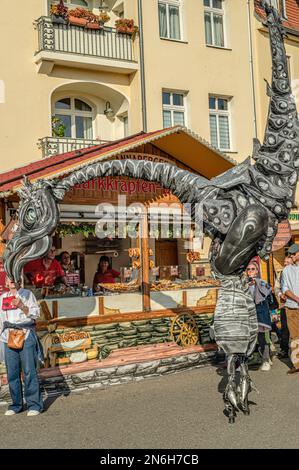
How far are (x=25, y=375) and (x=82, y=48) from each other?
10.4 m

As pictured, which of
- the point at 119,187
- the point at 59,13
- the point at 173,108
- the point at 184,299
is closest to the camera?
the point at 119,187

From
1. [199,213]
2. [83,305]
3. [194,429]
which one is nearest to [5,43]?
[83,305]

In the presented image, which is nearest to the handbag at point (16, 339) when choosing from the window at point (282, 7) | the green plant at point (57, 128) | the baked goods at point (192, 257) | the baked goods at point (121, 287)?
the baked goods at point (121, 287)

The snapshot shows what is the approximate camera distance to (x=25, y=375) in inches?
272

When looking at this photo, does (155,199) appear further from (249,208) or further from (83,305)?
(249,208)

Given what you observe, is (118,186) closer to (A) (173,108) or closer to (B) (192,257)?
(B) (192,257)

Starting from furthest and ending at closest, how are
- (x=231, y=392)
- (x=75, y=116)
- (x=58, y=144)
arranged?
(x=75, y=116) < (x=58, y=144) < (x=231, y=392)

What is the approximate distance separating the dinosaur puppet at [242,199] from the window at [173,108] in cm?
982

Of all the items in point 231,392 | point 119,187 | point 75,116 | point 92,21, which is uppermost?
point 92,21

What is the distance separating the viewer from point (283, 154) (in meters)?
6.65

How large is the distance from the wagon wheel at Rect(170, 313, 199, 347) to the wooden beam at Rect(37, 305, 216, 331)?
14 centimetres

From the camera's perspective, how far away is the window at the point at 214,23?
1741 cm

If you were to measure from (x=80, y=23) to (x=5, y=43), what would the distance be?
208 cm

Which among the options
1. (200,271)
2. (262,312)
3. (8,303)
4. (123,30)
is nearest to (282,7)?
(123,30)
